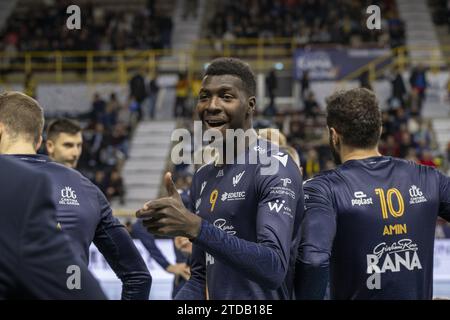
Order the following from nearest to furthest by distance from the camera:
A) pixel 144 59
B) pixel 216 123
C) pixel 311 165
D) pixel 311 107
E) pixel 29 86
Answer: pixel 216 123
pixel 311 165
pixel 311 107
pixel 29 86
pixel 144 59

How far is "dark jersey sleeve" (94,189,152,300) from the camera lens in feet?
15.2

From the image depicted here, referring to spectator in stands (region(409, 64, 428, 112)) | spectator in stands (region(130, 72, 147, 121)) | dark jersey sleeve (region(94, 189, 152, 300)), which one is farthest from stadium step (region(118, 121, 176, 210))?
dark jersey sleeve (region(94, 189, 152, 300))

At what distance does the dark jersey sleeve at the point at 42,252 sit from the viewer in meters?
2.32

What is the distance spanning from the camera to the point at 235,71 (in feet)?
14.0

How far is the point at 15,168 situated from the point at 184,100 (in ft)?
69.1

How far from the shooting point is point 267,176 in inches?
154

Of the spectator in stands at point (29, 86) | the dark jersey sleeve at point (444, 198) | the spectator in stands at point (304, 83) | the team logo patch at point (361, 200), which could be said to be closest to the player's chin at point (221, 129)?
the team logo patch at point (361, 200)

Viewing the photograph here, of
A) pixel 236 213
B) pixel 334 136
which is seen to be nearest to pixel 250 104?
pixel 334 136

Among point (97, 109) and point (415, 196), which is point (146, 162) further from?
point (415, 196)

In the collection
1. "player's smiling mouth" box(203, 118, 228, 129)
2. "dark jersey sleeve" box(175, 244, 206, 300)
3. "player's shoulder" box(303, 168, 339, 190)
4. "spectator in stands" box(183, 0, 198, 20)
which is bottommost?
"dark jersey sleeve" box(175, 244, 206, 300)

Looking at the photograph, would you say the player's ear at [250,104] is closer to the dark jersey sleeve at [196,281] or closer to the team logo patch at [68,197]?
the dark jersey sleeve at [196,281]

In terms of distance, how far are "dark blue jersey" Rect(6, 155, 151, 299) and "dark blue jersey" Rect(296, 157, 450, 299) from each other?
1.07 m

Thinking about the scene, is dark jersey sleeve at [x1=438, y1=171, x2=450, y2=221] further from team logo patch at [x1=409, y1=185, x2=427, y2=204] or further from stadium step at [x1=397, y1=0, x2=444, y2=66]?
stadium step at [x1=397, y1=0, x2=444, y2=66]

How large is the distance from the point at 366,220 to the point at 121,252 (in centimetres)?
148
